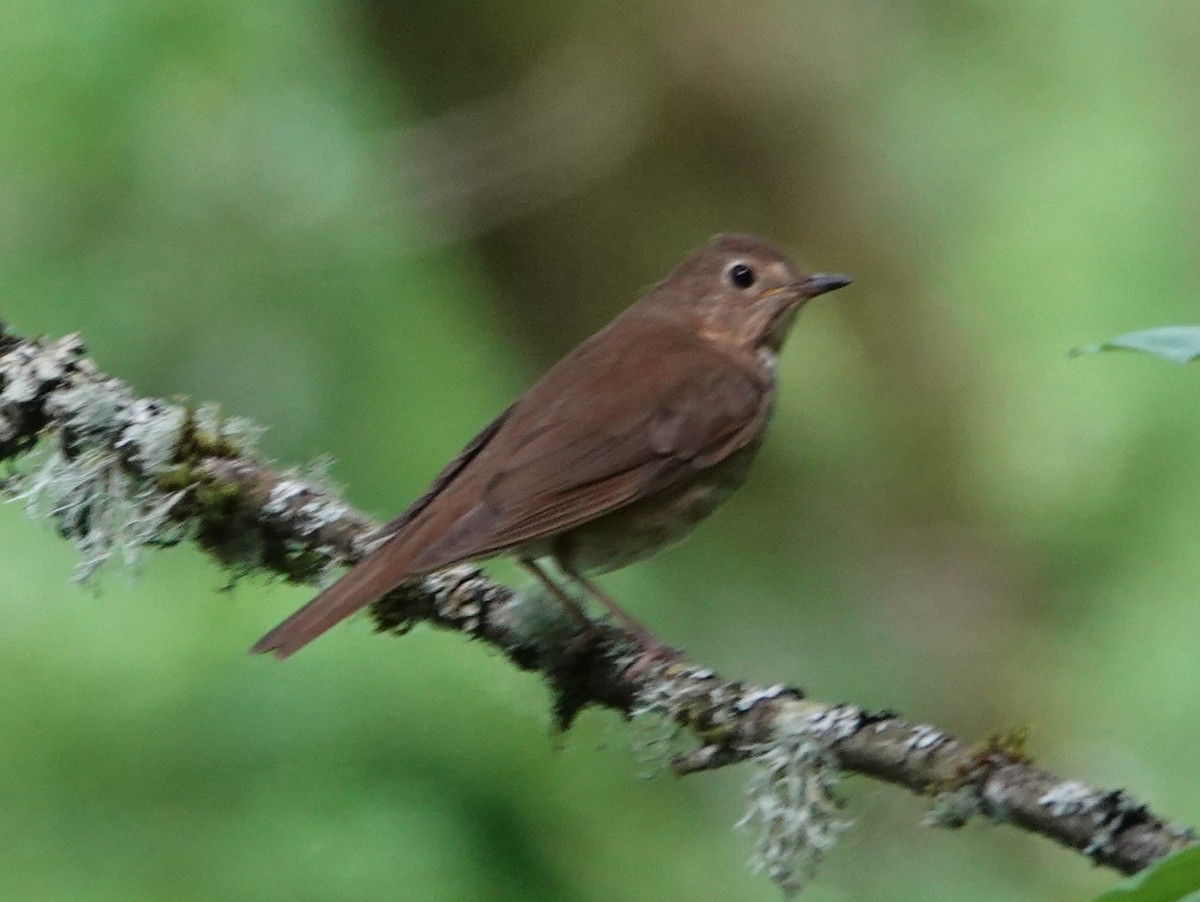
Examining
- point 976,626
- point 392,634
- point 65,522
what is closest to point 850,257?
point 976,626

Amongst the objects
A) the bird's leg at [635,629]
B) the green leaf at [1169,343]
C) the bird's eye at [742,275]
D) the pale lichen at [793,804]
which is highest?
the bird's eye at [742,275]

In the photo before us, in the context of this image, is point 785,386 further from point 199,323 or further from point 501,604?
point 501,604

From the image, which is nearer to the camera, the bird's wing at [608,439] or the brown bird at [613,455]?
the brown bird at [613,455]

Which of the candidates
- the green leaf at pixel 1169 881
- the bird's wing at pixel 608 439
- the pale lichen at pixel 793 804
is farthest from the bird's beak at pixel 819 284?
the green leaf at pixel 1169 881

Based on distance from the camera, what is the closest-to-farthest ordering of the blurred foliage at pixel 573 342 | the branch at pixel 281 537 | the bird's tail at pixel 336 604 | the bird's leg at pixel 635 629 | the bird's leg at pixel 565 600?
the branch at pixel 281 537
the bird's tail at pixel 336 604
the bird's leg at pixel 635 629
the bird's leg at pixel 565 600
the blurred foliage at pixel 573 342

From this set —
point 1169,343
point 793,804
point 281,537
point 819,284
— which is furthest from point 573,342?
point 1169,343

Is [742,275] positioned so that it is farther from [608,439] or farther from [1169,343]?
[1169,343]

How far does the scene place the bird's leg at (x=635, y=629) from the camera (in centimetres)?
298

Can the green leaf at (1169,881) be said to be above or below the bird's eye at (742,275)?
below

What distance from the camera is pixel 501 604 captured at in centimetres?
305

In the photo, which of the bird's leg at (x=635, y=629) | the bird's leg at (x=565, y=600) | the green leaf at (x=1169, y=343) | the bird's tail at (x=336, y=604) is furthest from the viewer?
the bird's leg at (x=565, y=600)

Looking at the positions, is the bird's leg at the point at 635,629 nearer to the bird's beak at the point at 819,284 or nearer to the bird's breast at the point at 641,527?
the bird's breast at the point at 641,527

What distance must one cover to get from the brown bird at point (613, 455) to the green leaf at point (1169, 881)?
1.64m

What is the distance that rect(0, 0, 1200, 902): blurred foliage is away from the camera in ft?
10.8
